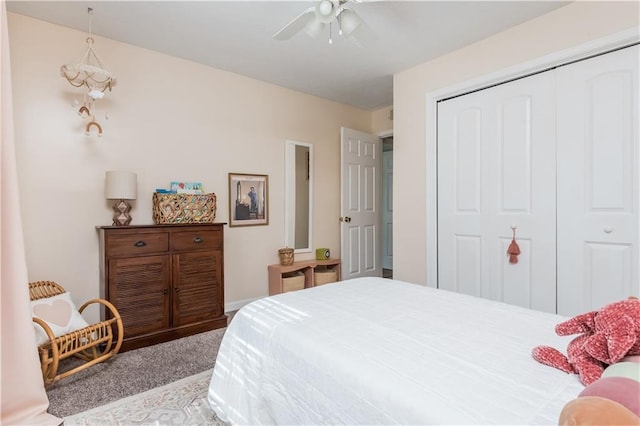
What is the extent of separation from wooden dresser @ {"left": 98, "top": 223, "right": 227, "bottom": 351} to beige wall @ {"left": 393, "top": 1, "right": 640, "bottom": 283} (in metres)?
1.89

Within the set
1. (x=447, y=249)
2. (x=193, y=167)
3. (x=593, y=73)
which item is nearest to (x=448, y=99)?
(x=593, y=73)

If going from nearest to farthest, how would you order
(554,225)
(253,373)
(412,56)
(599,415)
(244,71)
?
1. (599,415)
2. (253,373)
3. (554,225)
4. (412,56)
5. (244,71)

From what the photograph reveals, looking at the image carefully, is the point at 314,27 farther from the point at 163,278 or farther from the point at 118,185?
the point at 163,278

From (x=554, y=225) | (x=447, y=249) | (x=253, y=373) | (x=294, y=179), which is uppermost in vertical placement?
(x=294, y=179)

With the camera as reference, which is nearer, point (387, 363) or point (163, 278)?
point (387, 363)

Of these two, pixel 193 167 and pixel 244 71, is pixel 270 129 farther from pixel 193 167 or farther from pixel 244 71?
pixel 193 167

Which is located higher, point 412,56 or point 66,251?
point 412,56

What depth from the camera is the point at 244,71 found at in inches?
138

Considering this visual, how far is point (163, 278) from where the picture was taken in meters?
2.73

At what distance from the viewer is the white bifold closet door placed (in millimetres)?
2244

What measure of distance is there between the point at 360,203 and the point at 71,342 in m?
3.42

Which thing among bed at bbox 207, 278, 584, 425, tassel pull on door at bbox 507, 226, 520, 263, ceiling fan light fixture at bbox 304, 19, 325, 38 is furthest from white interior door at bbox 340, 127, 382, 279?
bed at bbox 207, 278, 584, 425

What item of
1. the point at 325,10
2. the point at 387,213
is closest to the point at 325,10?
the point at 325,10

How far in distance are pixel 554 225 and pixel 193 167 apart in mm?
3163
